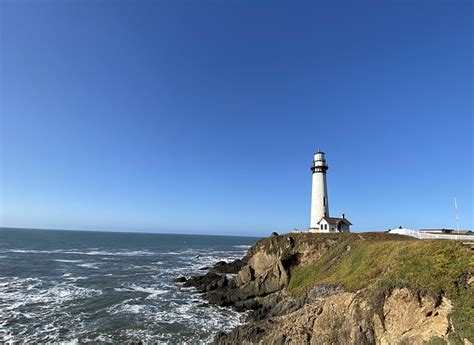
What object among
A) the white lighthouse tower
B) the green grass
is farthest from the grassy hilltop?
the white lighthouse tower

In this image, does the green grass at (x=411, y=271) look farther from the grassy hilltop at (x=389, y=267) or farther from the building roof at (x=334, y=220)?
the building roof at (x=334, y=220)

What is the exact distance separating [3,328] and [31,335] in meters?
3.18

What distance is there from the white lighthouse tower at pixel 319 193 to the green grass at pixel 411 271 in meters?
15.6

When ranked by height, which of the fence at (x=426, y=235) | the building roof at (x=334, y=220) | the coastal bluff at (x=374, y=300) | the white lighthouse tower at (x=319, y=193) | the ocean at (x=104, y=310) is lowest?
the ocean at (x=104, y=310)

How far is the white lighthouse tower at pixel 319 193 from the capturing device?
45125 mm

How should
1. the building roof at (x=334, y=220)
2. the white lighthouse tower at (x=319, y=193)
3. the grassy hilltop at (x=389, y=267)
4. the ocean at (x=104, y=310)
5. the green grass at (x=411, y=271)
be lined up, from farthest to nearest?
the white lighthouse tower at (x=319, y=193)
the building roof at (x=334, y=220)
the ocean at (x=104, y=310)
the grassy hilltop at (x=389, y=267)
the green grass at (x=411, y=271)

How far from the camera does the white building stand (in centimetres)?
4412

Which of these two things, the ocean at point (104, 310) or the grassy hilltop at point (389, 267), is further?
the ocean at point (104, 310)

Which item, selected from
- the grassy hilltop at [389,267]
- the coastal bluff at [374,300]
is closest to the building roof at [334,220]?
the grassy hilltop at [389,267]

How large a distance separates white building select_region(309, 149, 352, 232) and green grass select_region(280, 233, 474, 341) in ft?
48.3

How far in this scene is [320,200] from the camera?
45.4 meters

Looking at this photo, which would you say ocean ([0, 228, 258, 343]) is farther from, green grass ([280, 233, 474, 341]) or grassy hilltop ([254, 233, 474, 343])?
green grass ([280, 233, 474, 341])

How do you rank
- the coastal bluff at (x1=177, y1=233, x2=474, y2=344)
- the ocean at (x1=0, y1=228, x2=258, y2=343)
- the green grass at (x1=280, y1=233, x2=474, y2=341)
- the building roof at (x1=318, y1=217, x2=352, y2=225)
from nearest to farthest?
the green grass at (x1=280, y1=233, x2=474, y2=341)
the coastal bluff at (x1=177, y1=233, x2=474, y2=344)
the ocean at (x1=0, y1=228, x2=258, y2=343)
the building roof at (x1=318, y1=217, x2=352, y2=225)

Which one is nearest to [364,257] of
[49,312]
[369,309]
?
[369,309]
